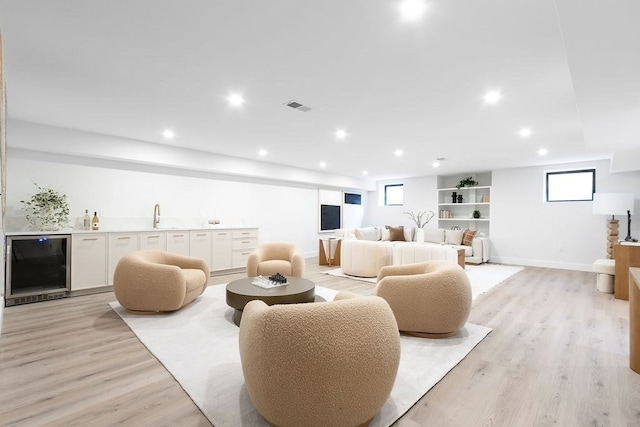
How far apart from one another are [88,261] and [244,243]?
8.64 feet

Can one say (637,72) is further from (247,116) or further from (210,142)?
(210,142)

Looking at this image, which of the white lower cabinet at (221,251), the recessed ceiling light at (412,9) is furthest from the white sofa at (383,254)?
the recessed ceiling light at (412,9)

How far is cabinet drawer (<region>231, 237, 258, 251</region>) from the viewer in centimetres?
620

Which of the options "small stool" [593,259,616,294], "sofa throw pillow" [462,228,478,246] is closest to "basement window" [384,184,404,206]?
"sofa throw pillow" [462,228,478,246]

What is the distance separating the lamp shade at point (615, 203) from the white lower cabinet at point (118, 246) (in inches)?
323

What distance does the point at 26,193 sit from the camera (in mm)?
4508

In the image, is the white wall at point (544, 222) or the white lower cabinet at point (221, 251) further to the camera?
the white wall at point (544, 222)

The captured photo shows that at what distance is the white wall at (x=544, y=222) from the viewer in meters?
6.46

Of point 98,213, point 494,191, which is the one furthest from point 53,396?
point 494,191

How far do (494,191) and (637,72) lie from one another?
5.97m

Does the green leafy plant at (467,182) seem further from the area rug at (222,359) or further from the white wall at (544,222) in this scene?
the area rug at (222,359)

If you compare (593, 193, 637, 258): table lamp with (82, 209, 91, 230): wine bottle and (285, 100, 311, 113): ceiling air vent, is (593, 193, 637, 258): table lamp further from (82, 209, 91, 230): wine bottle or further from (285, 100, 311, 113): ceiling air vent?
(82, 209, 91, 230): wine bottle

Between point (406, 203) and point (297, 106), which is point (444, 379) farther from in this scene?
point (406, 203)

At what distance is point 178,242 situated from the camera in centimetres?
540
